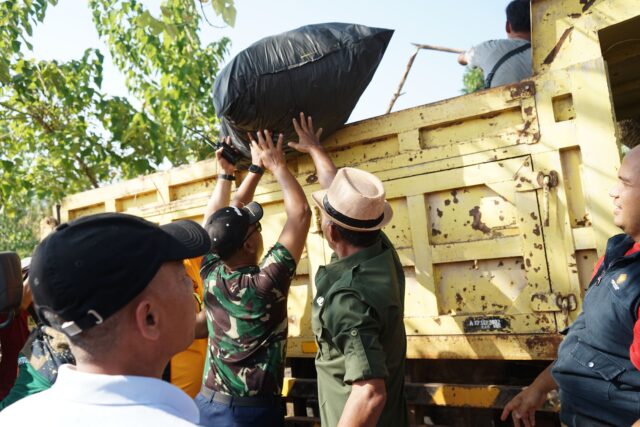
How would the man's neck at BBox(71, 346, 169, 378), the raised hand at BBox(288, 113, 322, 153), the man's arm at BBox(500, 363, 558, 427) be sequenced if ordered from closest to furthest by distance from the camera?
the man's neck at BBox(71, 346, 169, 378) → the man's arm at BBox(500, 363, 558, 427) → the raised hand at BBox(288, 113, 322, 153)

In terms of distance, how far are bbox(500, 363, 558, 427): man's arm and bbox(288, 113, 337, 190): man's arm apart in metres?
1.20

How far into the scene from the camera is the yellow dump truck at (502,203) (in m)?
2.22

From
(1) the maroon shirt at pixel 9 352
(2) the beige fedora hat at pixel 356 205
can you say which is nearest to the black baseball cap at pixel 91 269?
(2) the beige fedora hat at pixel 356 205

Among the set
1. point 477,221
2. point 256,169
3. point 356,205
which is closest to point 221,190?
point 256,169

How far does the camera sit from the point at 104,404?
849mm

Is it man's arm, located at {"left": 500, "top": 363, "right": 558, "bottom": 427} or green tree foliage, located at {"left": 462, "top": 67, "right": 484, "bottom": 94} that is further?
green tree foliage, located at {"left": 462, "top": 67, "right": 484, "bottom": 94}

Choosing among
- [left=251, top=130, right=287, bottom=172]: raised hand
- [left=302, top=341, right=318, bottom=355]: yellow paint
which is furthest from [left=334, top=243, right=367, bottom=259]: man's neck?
[left=302, top=341, right=318, bottom=355]: yellow paint

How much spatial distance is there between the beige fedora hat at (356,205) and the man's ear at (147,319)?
3.57ft

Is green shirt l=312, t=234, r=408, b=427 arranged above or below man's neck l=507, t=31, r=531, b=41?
below

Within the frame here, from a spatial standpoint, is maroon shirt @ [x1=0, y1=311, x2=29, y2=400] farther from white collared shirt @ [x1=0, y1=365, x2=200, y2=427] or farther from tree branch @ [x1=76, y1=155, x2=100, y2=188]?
tree branch @ [x1=76, y1=155, x2=100, y2=188]

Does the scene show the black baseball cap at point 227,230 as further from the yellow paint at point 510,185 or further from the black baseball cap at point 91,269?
A: the black baseball cap at point 91,269

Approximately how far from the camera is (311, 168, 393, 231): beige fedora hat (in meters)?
1.99

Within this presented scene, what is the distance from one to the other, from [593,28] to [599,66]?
0.55ft

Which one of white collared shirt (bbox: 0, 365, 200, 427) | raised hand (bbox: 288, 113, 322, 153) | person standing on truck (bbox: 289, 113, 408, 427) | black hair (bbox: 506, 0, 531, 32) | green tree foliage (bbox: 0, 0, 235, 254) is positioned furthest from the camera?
green tree foliage (bbox: 0, 0, 235, 254)
